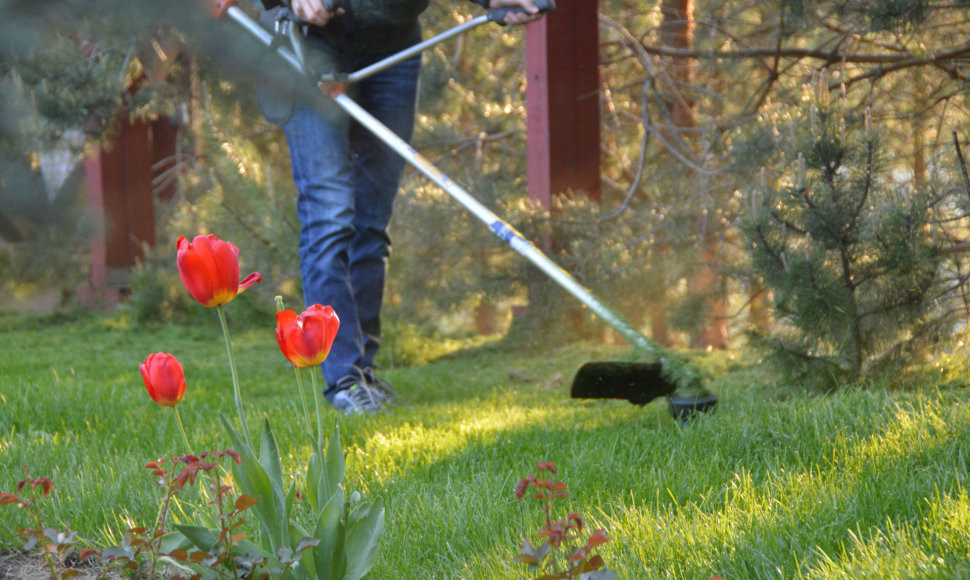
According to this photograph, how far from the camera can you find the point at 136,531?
1.08 m

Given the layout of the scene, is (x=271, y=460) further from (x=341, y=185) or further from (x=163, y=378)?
(x=341, y=185)

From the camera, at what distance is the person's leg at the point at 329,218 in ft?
8.94

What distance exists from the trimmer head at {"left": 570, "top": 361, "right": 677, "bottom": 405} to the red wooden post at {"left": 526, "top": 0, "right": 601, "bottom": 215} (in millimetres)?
2205

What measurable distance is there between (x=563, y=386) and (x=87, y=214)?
2.31m

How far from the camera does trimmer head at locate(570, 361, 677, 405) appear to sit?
204cm

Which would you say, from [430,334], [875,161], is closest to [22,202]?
[875,161]

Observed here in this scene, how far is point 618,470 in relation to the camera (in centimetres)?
168

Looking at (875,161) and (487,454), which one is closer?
(487,454)

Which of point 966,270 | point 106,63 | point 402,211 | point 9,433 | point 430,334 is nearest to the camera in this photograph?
point 9,433

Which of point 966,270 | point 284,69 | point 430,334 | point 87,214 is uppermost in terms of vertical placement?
point 284,69

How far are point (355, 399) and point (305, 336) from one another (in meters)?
1.64

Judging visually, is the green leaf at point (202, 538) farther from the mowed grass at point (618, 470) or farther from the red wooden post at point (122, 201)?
the red wooden post at point (122, 201)

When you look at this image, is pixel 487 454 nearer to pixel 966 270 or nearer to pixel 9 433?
pixel 9 433

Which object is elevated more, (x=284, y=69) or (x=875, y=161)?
(x=284, y=69)
